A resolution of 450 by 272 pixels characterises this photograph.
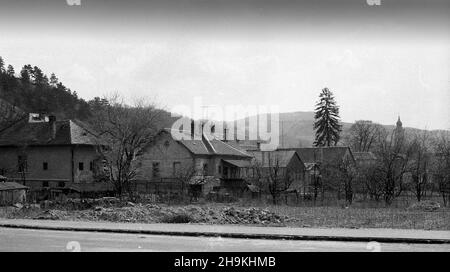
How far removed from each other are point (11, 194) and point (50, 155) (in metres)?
15.9

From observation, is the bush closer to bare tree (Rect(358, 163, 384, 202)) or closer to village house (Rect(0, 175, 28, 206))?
village house (Rect(0, 175, 28, 206))

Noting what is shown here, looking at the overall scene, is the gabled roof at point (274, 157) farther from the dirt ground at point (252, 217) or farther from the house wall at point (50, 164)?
the dirt ground at point (252, 217)

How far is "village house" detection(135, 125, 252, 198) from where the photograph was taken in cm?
5360

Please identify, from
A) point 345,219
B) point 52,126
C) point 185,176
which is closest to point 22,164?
point 52,126

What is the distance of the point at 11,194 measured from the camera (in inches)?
1446

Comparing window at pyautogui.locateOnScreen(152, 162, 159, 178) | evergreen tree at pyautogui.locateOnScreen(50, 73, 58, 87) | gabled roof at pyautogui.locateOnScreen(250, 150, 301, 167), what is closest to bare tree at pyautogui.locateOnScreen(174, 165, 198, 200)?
window at pyautogui.locateOnScreen(152, 162, 159, 178)

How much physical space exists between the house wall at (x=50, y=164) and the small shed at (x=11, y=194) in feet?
42.6

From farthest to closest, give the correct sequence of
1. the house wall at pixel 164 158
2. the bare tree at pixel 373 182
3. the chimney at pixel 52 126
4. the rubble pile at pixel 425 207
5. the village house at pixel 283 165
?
the house wall at pixel 164 158 → the chimney at pixel 52 126 → the village house at pixel 283 165 → the bare tree at pixel 373 182 → the rubble pile at pixel 425 207

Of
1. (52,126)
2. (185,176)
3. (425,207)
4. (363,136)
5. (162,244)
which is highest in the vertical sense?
(363,136)

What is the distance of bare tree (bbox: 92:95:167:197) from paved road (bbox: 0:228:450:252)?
872 inches

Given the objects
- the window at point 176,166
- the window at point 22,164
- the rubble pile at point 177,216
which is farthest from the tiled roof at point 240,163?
the rubble pile at point 177,216

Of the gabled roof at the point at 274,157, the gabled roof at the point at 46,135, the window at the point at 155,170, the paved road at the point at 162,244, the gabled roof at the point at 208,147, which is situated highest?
the gabled roof at the point at 46,135

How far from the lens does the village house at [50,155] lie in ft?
169

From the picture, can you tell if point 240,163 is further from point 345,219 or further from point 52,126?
point 345,219
